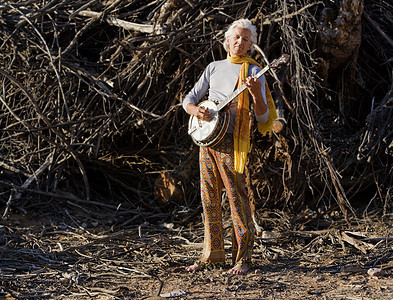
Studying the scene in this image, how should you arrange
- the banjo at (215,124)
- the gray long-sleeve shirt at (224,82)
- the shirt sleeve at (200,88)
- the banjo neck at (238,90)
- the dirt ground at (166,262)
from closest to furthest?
1. the dirt ground at (166,262)
2. the banjo neck at (238,90)
3. the banjo at (215,124)
4. the gray long-sleeve shirt at (224,82)
5. the shirt sleeve at (200,88)

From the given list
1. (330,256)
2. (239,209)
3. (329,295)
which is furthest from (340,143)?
(329,295)

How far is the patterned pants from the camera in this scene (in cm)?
362

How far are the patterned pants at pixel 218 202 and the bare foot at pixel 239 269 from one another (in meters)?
0.04

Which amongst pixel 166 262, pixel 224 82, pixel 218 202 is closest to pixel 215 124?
pixel 224 82

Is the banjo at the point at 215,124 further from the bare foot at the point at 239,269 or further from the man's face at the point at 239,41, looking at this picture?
the bare foot at the point at 239,269

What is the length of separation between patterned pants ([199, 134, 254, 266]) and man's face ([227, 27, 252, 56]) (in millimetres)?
595

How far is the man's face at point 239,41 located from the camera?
3.58 metres

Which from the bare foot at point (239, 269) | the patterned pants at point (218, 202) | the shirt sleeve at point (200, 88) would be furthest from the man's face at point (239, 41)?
the bare foot at point (239, 269)

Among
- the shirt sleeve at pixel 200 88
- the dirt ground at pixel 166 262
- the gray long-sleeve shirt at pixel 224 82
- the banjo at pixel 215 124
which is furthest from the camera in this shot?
the shirt sleeve at pixel 200 88

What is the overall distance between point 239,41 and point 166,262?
68.8 inches

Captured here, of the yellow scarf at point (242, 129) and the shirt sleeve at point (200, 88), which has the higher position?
the shirt sleeve at point (200, 88)

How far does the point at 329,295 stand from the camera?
3047 millimetres

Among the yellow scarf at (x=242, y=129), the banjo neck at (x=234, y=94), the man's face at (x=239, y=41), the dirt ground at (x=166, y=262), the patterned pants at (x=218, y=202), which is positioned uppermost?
the man's face at (x=239, y=41)

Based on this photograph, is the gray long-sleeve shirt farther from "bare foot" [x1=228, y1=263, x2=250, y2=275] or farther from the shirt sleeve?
"bare foot" [x1=228, y1=263, x2=250, y2=275]
